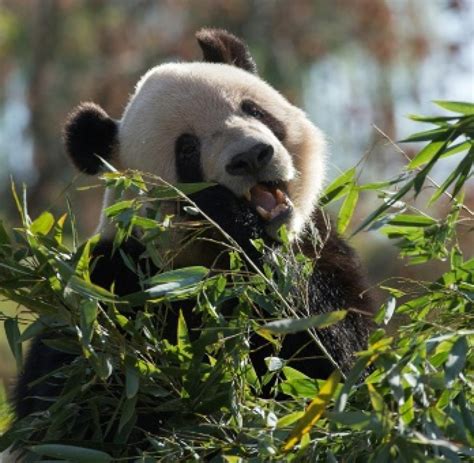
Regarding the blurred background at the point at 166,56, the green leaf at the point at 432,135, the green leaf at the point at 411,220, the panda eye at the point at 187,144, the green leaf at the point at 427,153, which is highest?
the green leaf at the point at 432,135

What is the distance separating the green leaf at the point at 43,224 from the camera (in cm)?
353

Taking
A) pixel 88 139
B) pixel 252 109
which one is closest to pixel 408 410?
pixel 252 109

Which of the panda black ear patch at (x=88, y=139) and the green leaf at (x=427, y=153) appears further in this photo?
the panda black ear patch at (x=88, y=139)

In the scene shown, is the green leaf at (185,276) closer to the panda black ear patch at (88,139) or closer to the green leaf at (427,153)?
the green leaf at (427,153)

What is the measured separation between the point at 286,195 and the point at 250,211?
0.25m

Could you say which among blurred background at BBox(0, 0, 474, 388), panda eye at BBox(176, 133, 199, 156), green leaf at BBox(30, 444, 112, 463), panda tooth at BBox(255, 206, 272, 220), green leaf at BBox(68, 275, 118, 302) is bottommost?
blurred background at BBox(0, 0, 474, 388)

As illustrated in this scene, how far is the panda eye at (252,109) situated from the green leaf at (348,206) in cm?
81

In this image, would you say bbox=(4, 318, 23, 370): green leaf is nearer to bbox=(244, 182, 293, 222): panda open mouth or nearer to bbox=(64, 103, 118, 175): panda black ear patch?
bbox=(244, 182, 293, 222): panda open mouth

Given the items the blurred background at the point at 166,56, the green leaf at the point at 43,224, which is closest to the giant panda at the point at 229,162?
the green leaf at the point at 43,224

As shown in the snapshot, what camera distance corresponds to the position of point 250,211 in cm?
436

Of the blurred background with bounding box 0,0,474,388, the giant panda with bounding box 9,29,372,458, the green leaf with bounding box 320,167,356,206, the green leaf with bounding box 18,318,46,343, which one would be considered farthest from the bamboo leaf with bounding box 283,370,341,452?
the blurred background with bounding box 0,0,474,388

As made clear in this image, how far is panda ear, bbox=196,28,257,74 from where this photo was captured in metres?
5.49

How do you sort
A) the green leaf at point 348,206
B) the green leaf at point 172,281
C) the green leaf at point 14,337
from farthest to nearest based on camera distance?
the green leaf at point 348,206 → the green leaf at point 14,337 → the green leaf at point 172,281

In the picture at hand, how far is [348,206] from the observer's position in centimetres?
418
